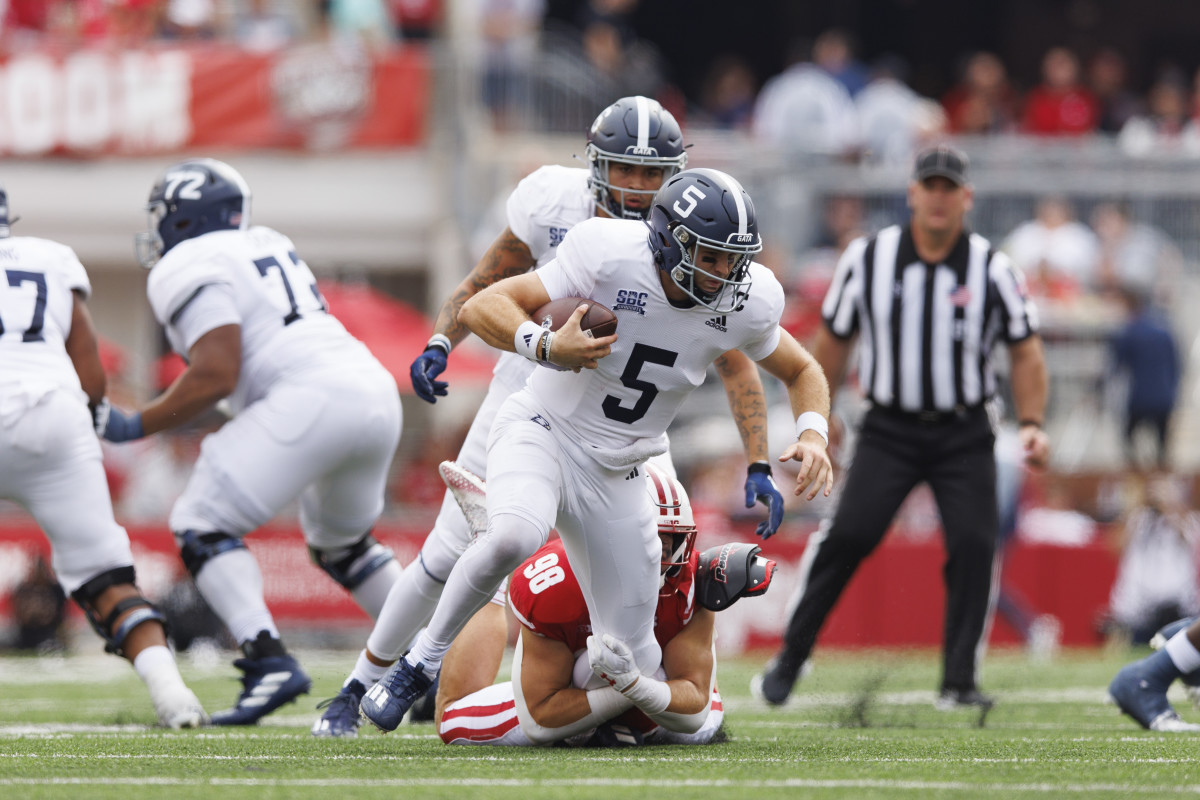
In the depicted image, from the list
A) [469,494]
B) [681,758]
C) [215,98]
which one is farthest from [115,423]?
[215,98]

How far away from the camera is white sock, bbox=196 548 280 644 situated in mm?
5445

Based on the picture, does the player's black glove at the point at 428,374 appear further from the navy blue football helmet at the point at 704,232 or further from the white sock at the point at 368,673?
the white sock at the point at 368,673

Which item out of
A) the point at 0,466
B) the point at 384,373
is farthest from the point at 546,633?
the point at 0,466

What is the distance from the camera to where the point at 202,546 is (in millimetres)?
5484

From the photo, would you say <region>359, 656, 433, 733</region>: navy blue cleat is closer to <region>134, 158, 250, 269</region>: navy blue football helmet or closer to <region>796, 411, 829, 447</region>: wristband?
<region>796, 411, 829, 447</region>: wristband

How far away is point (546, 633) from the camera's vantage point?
470 centimetres

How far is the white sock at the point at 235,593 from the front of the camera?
545 cm

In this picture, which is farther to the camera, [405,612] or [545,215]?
[545,215]

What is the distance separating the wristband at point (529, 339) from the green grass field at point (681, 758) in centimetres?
103

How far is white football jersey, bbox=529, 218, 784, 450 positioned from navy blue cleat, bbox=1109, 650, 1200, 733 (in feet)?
5.48

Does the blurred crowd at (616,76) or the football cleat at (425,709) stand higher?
the blurred crowd at (616,76)

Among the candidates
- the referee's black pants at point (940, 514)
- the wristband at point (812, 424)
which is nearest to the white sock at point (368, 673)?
the wristband at point (812, 424)

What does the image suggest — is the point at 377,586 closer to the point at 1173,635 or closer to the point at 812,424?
the point at 812,424

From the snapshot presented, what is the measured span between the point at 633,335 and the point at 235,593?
1.82m
